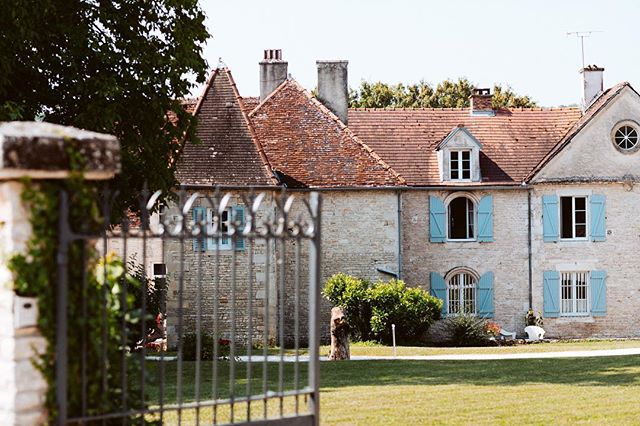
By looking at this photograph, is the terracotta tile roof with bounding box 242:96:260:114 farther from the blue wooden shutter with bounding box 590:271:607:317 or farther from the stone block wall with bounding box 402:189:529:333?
the blue wooden shutter with bounding box 590:271:607:317

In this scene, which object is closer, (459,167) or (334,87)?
(459,167)

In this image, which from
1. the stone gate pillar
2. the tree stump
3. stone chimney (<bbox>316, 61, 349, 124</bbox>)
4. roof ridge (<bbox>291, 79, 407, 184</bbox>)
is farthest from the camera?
stone chimney (<bbox>316, 61, 349, 124</bbox>)

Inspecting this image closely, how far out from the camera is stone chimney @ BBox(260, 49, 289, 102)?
113 feet

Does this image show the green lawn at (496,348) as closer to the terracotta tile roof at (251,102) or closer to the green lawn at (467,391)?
the green lawn at (467,391)

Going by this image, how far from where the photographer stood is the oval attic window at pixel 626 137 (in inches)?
1273

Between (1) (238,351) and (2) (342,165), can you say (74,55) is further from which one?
(2) (342,165)

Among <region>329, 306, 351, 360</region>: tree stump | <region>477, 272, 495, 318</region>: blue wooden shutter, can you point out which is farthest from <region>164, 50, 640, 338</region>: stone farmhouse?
<region>329, 306, 351, 360</region>: tree stump

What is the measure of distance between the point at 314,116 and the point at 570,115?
8375 mm

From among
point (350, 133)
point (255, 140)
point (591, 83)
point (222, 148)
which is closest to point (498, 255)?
point (350, 133)

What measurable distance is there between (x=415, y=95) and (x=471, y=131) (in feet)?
71.4

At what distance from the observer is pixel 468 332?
1195 inches

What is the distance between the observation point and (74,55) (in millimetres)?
19062

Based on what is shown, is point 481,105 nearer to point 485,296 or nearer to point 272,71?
point 485,296

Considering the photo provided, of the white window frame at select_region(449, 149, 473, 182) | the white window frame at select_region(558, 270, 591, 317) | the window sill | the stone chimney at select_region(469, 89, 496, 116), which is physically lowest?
the window sill
